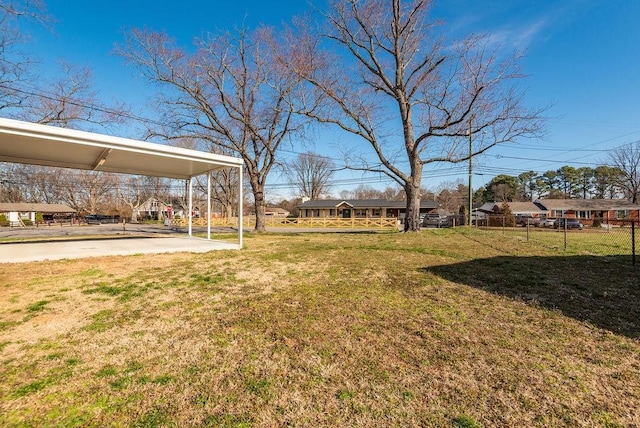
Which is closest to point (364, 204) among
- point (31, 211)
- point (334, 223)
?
point (334, 223)

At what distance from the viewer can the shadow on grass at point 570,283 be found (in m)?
3.49

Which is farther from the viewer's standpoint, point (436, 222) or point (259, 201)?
point (436, 222)

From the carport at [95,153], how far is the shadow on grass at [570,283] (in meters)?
6.51

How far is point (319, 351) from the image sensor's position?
8.60ft

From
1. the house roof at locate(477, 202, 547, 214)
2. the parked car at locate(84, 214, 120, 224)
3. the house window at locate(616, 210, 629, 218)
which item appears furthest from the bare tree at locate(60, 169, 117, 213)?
the house window at locate(616, 210, 629, 218)

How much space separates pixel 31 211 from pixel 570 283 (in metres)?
59.5

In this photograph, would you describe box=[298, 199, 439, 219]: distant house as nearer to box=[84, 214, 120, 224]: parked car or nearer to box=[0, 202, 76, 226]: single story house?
box=[84, 214, 120, 224]: parked car

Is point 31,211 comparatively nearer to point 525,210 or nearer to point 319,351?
point 319,351

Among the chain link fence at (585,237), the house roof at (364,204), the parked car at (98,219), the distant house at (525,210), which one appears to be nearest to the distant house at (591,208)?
the distant house at (525,210)

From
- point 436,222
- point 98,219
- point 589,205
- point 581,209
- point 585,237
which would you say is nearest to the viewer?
point 585,237

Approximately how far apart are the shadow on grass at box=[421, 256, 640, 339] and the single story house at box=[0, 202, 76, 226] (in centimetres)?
4967

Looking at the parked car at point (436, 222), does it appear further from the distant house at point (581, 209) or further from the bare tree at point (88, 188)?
the bare tree at point (88, 188)

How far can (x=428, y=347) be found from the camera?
8.78ft

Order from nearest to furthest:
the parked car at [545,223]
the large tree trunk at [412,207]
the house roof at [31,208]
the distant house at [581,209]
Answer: the large tree trunk at [412,207] < the parked car at [545,223] < the distant house at [581,209] < the house roof at [31,208]
